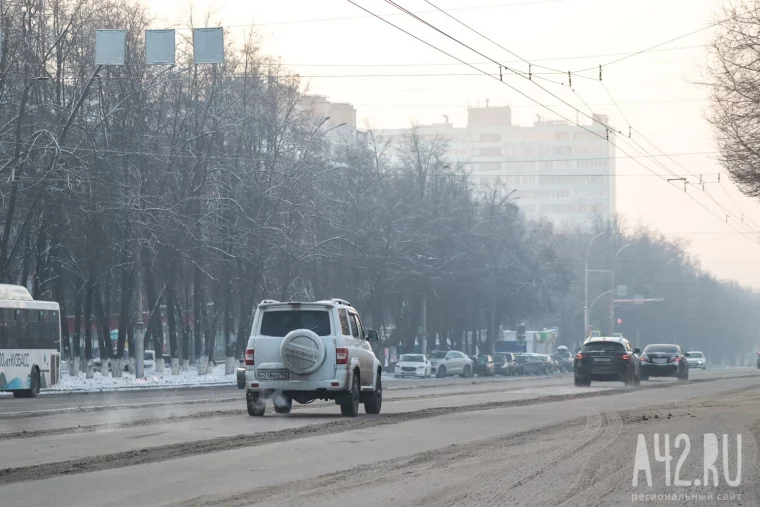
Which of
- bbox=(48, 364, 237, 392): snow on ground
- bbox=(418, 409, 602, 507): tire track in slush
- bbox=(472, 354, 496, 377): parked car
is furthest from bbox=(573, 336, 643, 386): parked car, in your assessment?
bbox=(472, 354, 496, 377): parked car

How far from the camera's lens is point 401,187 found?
2771 inches

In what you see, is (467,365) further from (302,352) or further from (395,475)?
(395,475)

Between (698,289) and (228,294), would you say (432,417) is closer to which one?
(228,294)

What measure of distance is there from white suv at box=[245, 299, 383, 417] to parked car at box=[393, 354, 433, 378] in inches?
1741

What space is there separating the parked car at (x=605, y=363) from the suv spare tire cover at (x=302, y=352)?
20631 millimetres

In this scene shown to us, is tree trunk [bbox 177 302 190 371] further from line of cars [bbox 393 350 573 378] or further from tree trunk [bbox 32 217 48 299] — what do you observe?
line of cars [bbox 393 350 573 378]

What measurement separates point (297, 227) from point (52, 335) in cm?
1721

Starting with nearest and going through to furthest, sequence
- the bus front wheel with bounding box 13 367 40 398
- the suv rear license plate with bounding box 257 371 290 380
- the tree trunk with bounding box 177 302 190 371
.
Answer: the suv rear license plate with bounding box 257 371 290 380 < the bus front wheel with bounding box 13 367 40 398 < the tree trunk with bounding box 177 302 190 371

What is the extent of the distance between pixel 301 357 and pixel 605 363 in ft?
69.9

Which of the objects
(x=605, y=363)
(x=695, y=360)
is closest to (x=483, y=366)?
(x=695, y=360)

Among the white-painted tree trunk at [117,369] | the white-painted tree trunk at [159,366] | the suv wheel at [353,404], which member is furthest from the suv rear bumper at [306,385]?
the white-painted tree trunk at [159,366]

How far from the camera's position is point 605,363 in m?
40.8

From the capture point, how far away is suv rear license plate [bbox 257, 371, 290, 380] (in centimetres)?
2164
